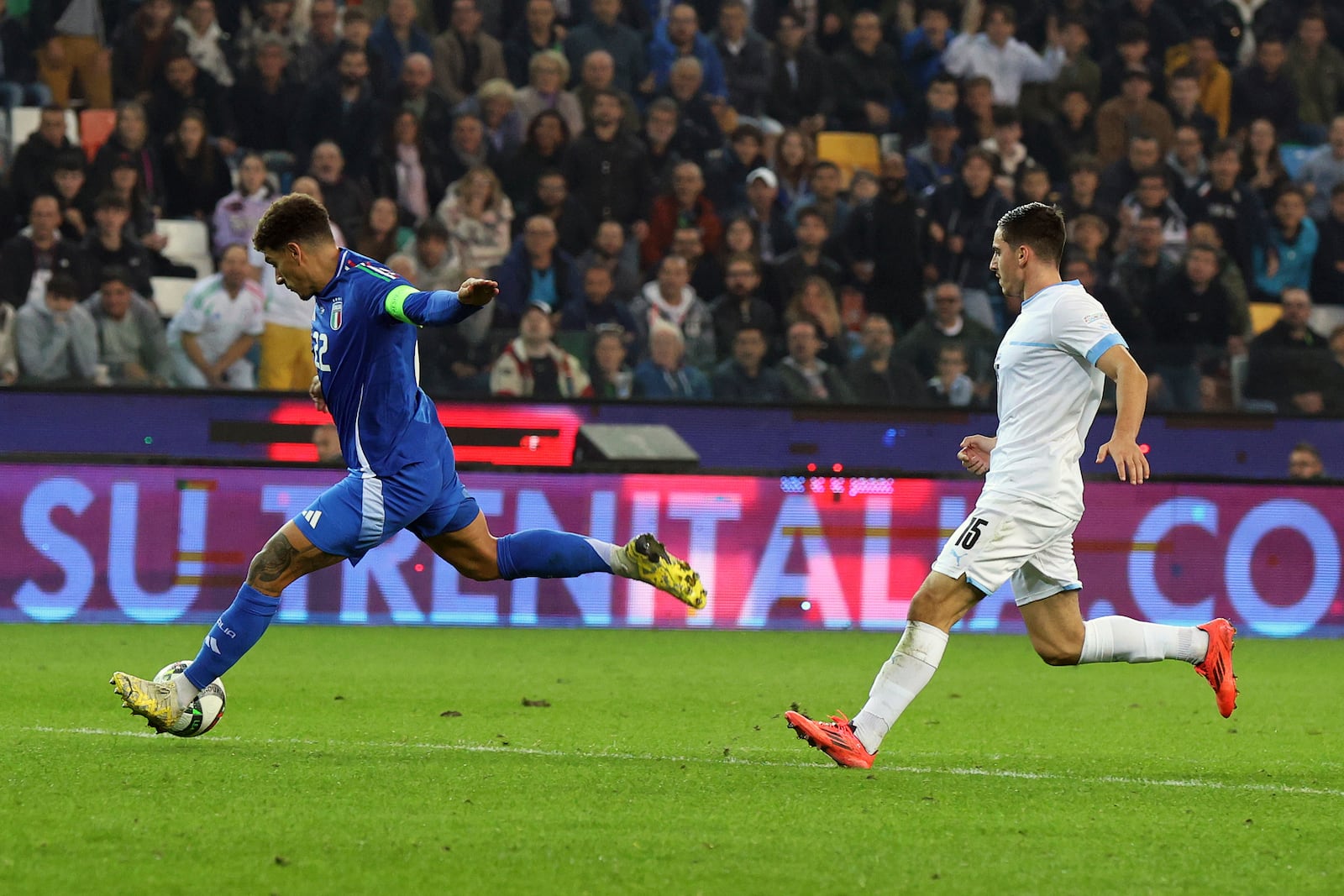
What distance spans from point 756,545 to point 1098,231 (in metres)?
5.29

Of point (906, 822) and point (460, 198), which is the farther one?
point (460, 198)

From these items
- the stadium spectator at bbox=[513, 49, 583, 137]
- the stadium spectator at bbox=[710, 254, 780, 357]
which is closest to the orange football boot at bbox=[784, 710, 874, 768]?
the stadium spectator at bbox=[710, 254, 780, 357]

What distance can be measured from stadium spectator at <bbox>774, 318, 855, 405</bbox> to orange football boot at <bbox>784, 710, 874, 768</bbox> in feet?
25.0

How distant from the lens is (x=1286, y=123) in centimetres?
1755

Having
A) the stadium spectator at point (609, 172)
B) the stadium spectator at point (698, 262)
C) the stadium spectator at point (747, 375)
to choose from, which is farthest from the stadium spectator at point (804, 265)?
the stadium spectator at point (609, 172)

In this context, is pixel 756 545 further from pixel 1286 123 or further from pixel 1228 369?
pixel 1286 123

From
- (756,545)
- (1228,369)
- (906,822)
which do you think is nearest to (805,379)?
(756,545)

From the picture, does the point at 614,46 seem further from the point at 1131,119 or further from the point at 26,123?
the point at 26,123

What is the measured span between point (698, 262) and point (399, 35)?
3350mm

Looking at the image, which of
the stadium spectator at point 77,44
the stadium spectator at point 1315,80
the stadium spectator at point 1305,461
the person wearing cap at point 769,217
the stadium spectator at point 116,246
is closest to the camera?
the stadium spectator at point 1305,461

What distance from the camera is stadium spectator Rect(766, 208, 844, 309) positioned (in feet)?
48.1

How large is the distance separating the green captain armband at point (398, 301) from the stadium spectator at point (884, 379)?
767 cm

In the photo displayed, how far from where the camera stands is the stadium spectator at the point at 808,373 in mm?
13648

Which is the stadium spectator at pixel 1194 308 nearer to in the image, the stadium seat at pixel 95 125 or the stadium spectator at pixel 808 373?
the stadium spectator at pixel 808 373
